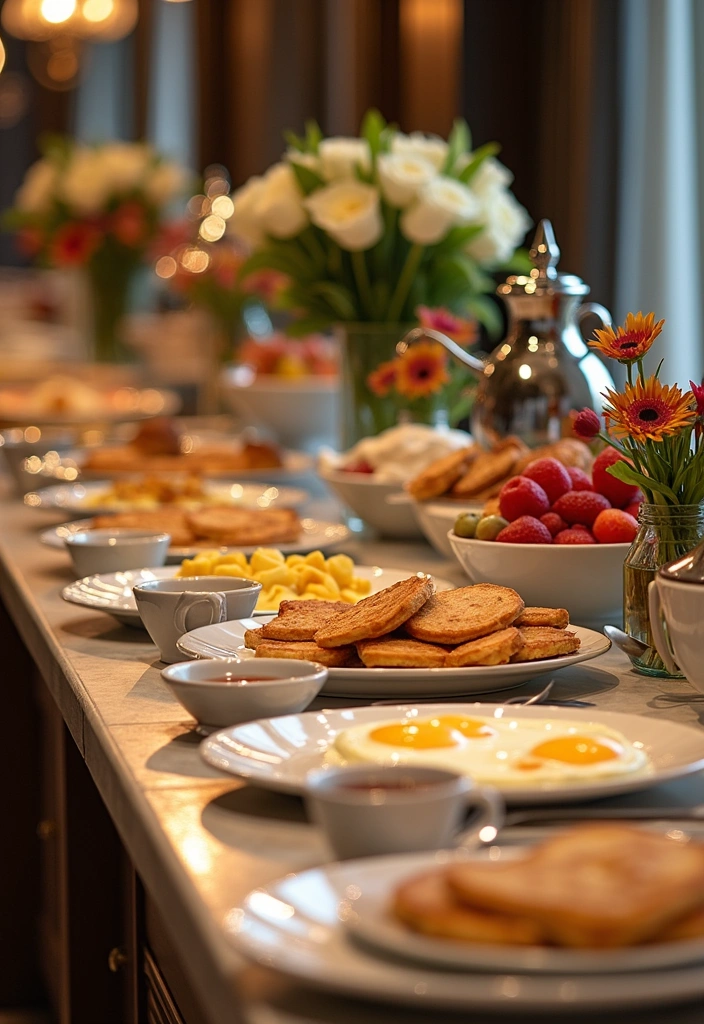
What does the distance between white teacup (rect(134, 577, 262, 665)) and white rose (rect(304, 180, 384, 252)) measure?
964 millimetres

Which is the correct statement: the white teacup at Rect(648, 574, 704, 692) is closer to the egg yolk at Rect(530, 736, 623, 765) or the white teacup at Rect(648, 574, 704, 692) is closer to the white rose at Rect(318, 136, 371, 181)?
the egg yolk at Rect(530, 736, 623, 765)

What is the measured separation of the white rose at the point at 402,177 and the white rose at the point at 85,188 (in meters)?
2.66

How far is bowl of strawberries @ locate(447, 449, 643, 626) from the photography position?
1.29 m

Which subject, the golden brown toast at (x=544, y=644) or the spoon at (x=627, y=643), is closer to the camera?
the golden brown toast at (x=544, y=644)

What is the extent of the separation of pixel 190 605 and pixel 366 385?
1.02 metres

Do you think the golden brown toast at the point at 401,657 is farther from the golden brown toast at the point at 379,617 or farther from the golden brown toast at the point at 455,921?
the golden brown toast at the point at 455,921

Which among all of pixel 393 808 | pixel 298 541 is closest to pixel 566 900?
pixel 393 808

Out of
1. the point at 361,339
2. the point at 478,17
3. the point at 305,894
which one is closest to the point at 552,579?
the point at 305,894

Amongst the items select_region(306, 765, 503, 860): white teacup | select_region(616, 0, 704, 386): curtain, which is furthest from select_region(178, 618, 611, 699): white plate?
select_region(616, 0, 704, 386): curtain

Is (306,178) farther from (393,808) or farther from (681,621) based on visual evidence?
(393,808)

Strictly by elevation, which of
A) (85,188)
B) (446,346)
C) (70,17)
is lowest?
(446,346)

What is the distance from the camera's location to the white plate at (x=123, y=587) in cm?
133

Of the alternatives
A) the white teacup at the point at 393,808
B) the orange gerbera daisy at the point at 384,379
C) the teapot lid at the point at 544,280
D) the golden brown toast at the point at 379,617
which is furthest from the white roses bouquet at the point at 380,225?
the white teacup at the point at 393,808

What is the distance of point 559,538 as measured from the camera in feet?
4.32
